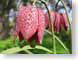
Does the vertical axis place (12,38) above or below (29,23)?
below

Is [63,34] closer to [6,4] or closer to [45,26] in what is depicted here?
[45,26]

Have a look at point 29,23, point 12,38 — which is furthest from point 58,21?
point 12,38

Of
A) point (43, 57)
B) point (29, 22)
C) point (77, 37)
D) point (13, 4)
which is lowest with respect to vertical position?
point (43, 57)

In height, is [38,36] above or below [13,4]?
below

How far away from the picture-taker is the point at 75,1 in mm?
1479

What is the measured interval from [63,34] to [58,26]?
0.07m

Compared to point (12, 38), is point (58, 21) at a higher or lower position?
higher

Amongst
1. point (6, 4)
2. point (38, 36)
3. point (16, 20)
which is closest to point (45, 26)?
point (38, 36)

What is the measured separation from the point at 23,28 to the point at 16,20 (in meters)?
0.07

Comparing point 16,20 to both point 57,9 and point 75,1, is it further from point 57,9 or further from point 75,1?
point 75,1

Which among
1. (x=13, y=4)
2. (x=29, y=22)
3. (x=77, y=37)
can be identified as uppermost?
(x=13, y=4)

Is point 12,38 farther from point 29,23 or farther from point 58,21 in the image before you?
point 58,21

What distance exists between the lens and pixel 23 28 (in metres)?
1.49

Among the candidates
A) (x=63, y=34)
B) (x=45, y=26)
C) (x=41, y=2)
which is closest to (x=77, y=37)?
(x=63, y=34)
